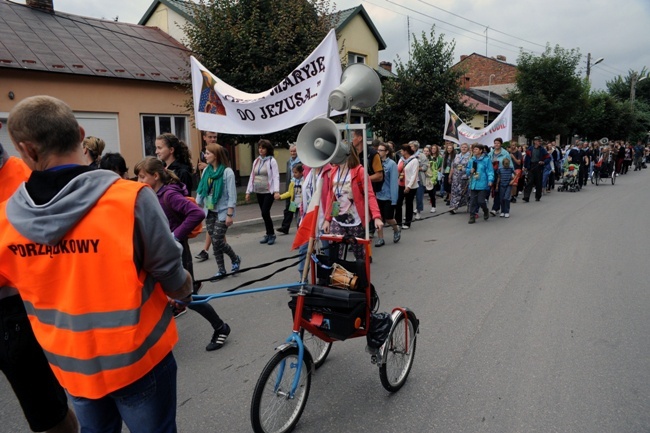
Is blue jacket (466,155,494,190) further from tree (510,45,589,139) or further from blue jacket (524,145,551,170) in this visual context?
tree (510,45,589,139)

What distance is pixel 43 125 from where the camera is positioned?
5.32ft

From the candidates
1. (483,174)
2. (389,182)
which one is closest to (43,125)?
(389,182)

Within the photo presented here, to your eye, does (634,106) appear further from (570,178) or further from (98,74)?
(98,74)

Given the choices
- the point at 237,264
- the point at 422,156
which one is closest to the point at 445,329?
the point at 237,264

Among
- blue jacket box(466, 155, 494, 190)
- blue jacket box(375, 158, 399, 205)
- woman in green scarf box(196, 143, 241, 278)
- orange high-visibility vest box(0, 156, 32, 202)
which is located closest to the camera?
orange high-visibility vest box(0, 156, 32, 202)

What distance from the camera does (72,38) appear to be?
15594 mm

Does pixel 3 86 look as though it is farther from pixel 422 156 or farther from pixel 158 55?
pixel 422 156

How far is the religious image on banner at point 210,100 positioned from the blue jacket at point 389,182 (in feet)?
12.5

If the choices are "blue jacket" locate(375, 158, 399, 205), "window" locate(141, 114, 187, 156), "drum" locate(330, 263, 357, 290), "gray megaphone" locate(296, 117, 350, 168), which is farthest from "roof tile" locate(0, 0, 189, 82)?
"drum" locate(330, 263, 357, 290)

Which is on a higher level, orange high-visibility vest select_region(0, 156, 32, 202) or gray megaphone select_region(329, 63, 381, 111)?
gray megaphone select_region(329, 63, 381, 111)

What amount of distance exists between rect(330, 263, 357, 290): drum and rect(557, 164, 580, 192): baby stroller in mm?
16812

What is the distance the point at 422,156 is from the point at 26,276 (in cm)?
1057

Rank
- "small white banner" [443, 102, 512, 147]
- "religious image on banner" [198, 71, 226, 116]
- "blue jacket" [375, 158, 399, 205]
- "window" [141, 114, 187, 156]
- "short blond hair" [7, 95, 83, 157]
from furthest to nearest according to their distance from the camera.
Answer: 1. "window" [141, 114, 187, 156]
2. "small white banner" [443, 102, 512, 147]
3. "blue jacket" [375, 158, 399, 205]
4. "religious image on banner" [198, 71, 226, 116]
5. "short blond hair" [7, 95, 83, 157]

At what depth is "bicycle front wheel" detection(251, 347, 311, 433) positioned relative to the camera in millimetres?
2648
